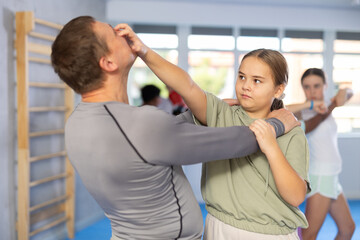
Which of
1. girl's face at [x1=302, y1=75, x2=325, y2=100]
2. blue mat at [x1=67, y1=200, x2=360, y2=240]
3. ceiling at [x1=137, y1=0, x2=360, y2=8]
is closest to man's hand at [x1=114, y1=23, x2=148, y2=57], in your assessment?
girl's face at [x1=302, y1=75, x2=325, y2=100]

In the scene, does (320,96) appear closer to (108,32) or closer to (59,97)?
(108,32)

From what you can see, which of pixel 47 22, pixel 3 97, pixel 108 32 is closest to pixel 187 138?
pixel 108 32

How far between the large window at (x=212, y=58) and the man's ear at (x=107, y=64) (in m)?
4.88

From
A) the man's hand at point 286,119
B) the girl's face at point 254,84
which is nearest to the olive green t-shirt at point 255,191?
the man's hand at point 286,119

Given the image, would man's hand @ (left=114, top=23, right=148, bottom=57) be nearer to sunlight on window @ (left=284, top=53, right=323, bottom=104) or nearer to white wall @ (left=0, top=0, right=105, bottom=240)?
white wall @ (left=0, top=0, right=105, bottom=240)

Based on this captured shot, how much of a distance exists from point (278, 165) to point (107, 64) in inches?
23.9

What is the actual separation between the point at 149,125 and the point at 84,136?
0.66 feet

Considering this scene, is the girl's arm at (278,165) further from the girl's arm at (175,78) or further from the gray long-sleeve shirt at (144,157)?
A: the girl's arm at (175,78)

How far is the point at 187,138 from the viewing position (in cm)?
110

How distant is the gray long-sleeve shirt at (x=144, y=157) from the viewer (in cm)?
108

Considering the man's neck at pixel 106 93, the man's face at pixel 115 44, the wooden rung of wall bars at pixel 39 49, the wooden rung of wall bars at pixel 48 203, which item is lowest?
the wooden rung of wall bars at pixel 48 203

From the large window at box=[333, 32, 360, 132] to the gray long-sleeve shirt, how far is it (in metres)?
5.63

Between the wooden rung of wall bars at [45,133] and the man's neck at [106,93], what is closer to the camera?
the man's neck at [106,93]

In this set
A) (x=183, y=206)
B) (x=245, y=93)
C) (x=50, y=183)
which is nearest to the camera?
(x=183, y=206)
